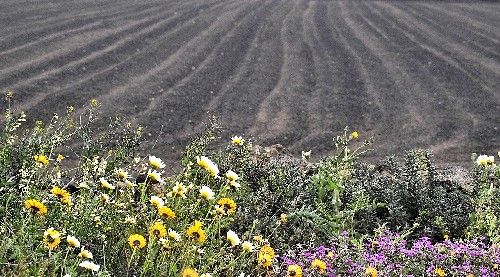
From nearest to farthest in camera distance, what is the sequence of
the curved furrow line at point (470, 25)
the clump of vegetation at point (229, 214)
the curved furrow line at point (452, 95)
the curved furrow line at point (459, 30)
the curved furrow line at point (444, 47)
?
the clump of vegetation at point (229, 214) < the curved furrow line at point (452, 95) < the curved furrow line at point (444, 47) < the curved furrow line at point (459, 30) < the curved furrow line at point (470, 25)

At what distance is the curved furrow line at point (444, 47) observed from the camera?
32.3 ft

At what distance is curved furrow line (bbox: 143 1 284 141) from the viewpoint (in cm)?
684

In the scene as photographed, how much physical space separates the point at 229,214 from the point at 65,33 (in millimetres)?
6323

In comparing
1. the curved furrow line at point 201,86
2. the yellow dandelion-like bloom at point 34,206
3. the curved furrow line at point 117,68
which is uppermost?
the yellow dandelion-like bloom at point 34,206

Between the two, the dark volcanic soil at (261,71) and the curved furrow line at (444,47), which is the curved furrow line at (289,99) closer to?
the dark volcanic soil at (261,71)

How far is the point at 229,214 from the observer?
3.78m

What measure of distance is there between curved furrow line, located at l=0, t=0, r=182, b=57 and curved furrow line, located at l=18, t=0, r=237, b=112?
0.74 m

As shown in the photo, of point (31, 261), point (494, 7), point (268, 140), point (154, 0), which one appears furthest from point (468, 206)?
point (494, 7)

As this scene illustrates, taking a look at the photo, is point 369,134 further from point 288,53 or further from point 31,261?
point 31,261

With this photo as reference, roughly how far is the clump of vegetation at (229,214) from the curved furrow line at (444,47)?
452 centimetres

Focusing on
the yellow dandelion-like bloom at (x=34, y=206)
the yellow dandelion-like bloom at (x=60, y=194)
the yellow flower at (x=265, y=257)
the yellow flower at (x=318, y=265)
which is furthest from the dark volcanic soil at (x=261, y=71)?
the yellow dandelion-like bloom at (x=34, y=206)

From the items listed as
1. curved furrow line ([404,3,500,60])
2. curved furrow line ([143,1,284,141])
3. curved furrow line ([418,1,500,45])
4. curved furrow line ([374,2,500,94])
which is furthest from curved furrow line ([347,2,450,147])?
curved furrow line ([143,1,284,141])

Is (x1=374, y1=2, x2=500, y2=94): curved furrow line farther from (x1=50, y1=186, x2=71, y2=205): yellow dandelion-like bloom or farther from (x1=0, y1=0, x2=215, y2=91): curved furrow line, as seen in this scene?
(x1=50, y1=186, x2=71, y2=205): yellow dandelion-like bloom

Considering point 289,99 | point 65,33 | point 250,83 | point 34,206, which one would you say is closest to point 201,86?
point 250,83
